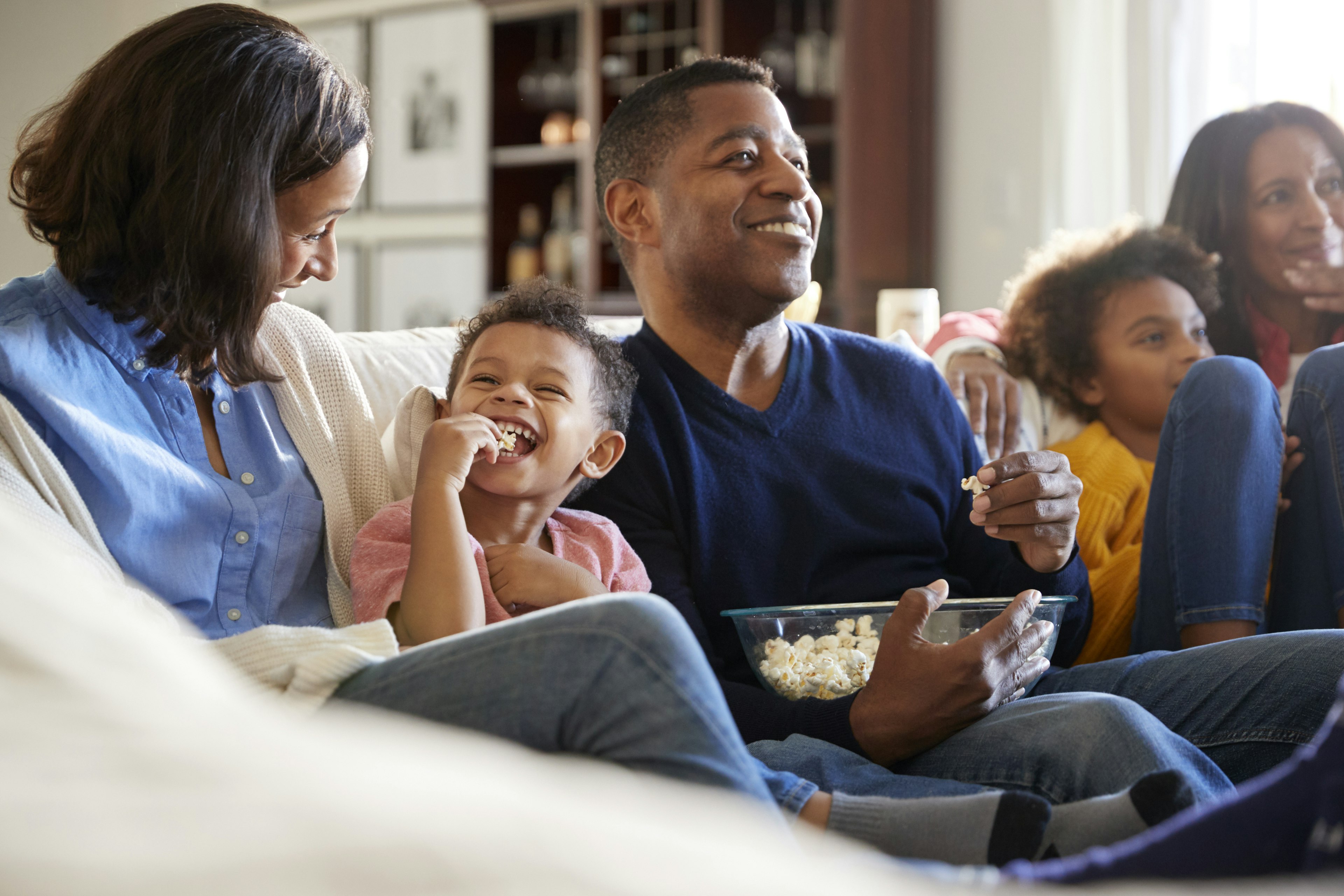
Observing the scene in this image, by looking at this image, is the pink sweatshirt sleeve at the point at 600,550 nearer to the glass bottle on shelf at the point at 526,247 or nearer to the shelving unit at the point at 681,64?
the shelving unit at the point at 681,64

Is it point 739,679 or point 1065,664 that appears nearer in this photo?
point 739,679

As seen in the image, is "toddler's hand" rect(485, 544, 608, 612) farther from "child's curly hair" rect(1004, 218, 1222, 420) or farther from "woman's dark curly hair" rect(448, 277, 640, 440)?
"child's curly hair" rect(1004, 218, 1222, 420)

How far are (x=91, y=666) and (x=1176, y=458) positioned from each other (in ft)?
4.52

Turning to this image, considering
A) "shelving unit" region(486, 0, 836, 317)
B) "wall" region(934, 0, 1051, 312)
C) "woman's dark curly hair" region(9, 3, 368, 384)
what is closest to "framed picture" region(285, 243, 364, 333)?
"shelving unit" region(486, 0, 836, 317)

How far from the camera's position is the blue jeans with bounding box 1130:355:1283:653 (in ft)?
4.76

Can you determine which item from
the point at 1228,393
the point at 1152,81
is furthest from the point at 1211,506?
the point at 1152,81

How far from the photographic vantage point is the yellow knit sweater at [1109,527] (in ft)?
5.30

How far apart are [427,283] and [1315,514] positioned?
4124mm

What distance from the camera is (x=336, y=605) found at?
1242mm

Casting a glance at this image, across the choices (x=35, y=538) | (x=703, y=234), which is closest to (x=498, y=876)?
(x=35, y=538)

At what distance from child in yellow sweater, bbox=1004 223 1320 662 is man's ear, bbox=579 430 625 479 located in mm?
693

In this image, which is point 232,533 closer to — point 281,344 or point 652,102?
point 281,344

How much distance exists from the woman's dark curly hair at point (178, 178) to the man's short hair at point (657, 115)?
1.97 feet

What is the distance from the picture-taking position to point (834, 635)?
4.12ft
